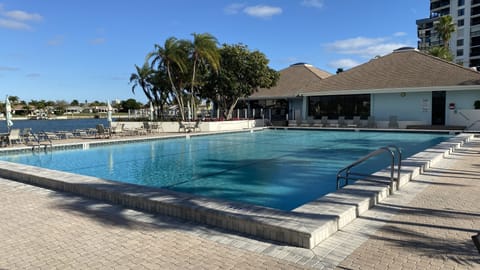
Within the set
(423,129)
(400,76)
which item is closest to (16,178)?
(423,129)

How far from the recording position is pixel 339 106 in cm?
2866

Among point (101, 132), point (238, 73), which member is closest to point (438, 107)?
point (238, 73)

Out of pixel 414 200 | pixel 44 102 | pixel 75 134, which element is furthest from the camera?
pixel 44 102

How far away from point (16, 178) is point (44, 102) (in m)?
92.2

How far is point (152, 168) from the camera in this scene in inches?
439

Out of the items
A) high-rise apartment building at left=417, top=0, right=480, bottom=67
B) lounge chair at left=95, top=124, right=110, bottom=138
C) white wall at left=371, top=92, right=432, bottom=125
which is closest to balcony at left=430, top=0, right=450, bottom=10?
high-rise apartment building at left=417, top=0, right=480, bottom=67

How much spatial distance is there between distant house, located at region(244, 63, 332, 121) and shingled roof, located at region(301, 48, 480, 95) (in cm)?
173

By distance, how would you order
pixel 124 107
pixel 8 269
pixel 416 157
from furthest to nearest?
1. pixel 124 107
2. pixel 416 157
3. pixel 8 269

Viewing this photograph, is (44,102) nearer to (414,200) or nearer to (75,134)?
(75,134)

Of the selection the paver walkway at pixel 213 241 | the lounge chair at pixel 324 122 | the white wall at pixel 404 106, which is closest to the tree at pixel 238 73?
the lounge chair at pixel 324 122

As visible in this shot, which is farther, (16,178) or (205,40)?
(205,40)

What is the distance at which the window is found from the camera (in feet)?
89.7

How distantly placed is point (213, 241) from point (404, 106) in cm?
2473

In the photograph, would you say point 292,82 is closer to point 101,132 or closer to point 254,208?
point 101,132
